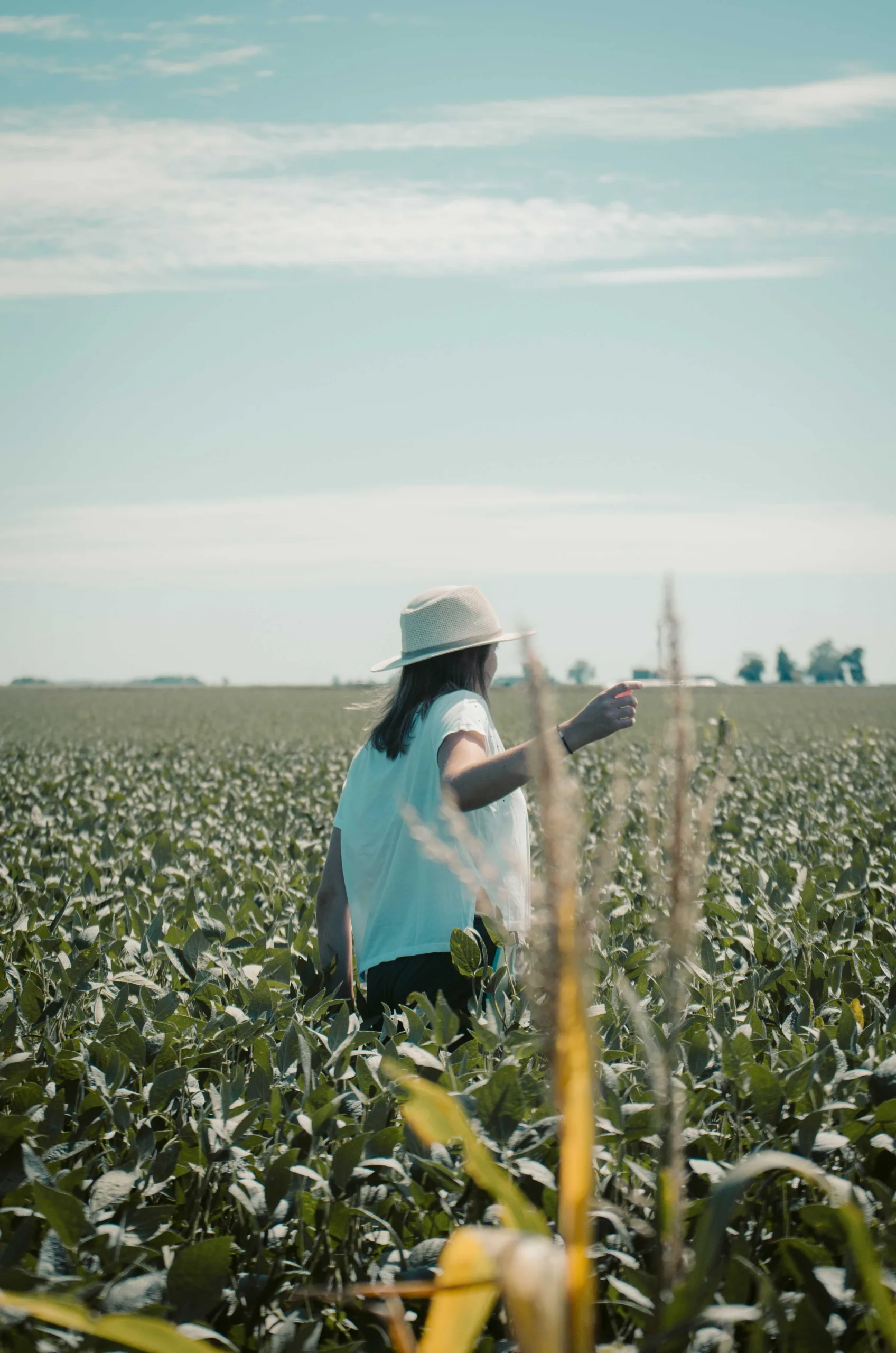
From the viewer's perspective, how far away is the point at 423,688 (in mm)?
3945

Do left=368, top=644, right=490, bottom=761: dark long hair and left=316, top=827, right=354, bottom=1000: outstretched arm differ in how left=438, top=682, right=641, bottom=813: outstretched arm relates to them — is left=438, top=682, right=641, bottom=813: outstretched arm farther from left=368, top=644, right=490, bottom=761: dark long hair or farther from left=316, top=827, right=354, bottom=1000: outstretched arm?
left=316, top=827, right=354, bottom=1000: outstretched arm

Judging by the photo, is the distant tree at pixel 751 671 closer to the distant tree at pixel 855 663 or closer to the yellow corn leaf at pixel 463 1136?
the distant tree at pixel 855 663

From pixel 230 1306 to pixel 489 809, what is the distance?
2.10 metres

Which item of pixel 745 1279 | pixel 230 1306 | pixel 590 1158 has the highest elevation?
pixel 590 1158

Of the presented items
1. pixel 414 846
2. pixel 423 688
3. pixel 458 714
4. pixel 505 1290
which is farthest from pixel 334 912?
pixel 505 1290

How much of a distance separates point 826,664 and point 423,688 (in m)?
161

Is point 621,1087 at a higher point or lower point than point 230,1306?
higher

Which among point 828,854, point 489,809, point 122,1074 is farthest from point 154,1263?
point 828,854

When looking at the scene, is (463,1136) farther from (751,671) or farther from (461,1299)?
(751,671)

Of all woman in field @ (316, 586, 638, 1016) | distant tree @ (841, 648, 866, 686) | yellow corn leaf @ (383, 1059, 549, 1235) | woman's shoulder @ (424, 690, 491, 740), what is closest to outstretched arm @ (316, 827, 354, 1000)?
woman in field @ (316, 586, 638, 1016)

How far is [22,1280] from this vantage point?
5.43 ft

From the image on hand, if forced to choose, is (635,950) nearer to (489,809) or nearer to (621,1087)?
(489,809)

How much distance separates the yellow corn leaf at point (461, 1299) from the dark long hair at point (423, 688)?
9.03ft

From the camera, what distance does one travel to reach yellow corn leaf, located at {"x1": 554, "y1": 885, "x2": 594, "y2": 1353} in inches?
40.3
